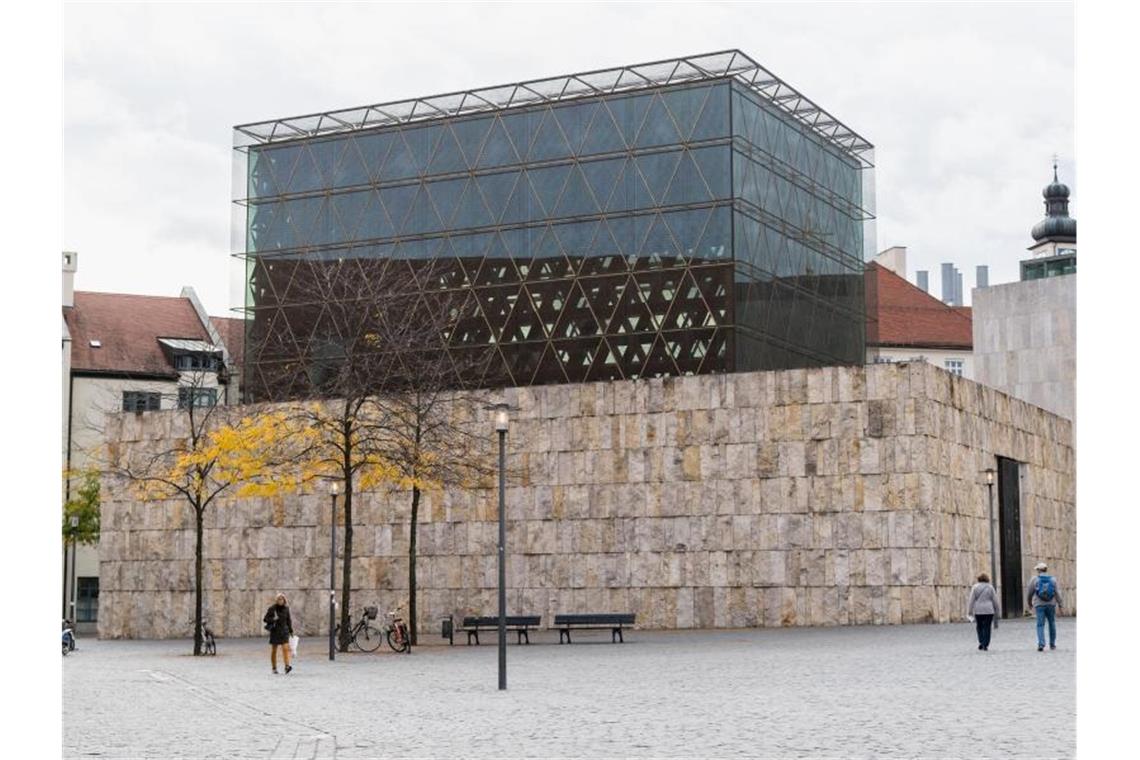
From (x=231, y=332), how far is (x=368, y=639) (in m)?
42.1

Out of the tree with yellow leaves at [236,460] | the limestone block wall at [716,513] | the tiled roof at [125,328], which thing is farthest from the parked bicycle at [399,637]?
the tiled roof at [125,328]

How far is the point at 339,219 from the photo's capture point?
2224 inches

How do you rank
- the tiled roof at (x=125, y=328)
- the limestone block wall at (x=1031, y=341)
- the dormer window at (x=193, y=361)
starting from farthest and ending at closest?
the dormer window at (x=193, y=361) < the tiled roof at (x=125, y=328) < the limestone block wall at (x=1031, y=341)

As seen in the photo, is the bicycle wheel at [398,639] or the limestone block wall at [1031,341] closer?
the bicycle wheel at [398,639]

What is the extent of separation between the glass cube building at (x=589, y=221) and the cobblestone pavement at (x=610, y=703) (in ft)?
54.8

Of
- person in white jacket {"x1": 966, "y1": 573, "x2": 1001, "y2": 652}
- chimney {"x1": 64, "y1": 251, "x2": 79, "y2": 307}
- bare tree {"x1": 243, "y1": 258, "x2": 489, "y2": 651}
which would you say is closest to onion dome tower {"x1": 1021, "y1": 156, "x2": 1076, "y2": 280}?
bare tree {"x1": 243, "y1": 258, "x2": 489, "y2": 651}

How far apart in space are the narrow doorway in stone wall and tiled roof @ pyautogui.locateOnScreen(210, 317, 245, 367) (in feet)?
122

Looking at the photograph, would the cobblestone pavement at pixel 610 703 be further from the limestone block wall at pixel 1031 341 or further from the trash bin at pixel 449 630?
the limestone block wall at pixel 1031 341

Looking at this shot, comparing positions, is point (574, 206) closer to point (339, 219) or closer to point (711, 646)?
point (339, 219)

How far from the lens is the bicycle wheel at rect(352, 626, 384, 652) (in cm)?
3694

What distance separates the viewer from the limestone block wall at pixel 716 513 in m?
42.3

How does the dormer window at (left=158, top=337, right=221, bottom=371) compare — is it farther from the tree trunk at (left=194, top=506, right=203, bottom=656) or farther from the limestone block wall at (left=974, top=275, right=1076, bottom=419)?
the tree trunk at (left=194, top=506, right=203, bottom=656)

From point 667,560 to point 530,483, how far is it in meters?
4.92

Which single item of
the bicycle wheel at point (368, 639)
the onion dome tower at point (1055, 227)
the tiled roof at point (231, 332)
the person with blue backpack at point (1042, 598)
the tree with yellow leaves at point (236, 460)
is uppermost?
the onion dome tower at point (1055, 227)
